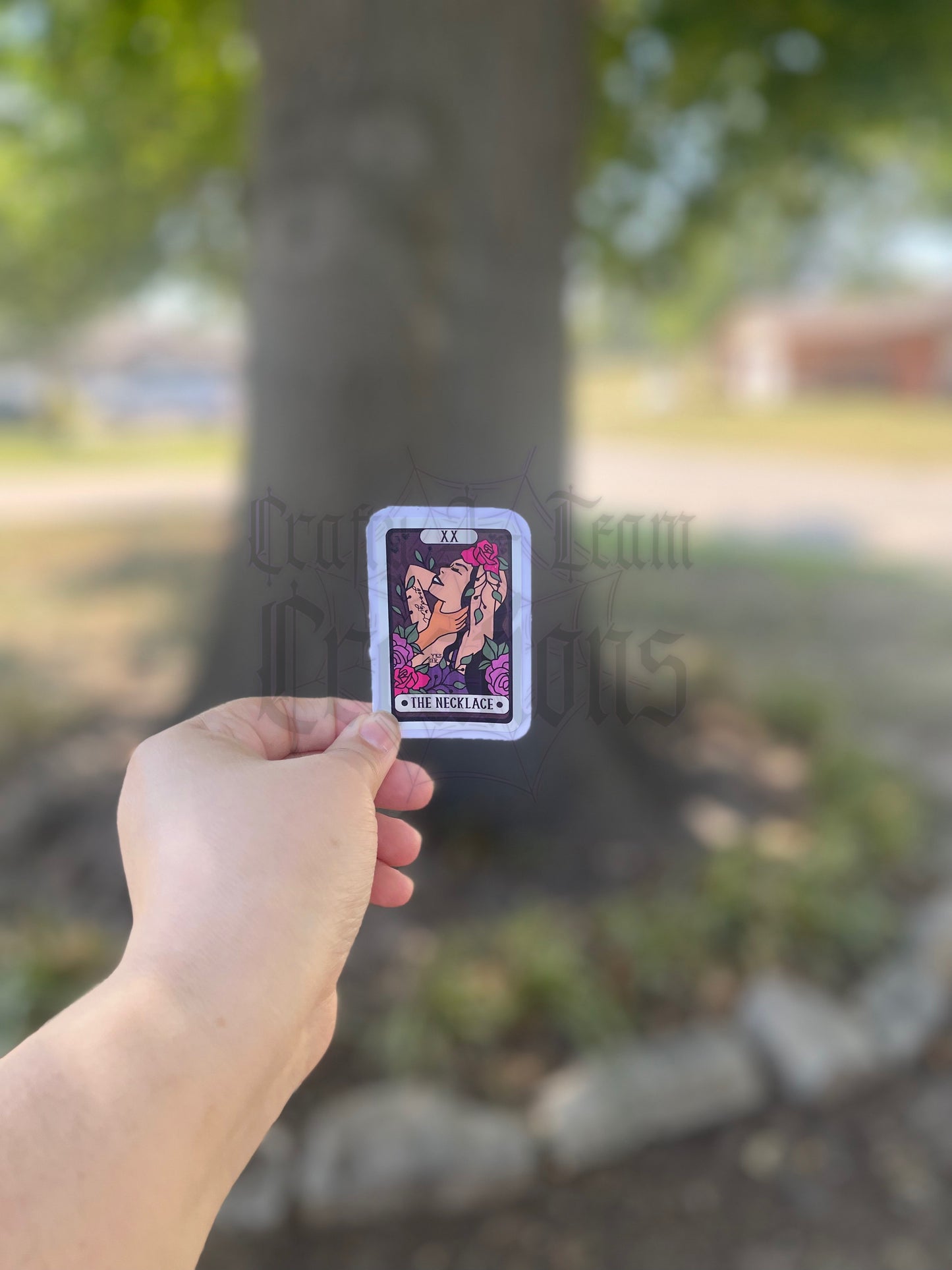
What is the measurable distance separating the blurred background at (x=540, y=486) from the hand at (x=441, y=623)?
18 centimetres

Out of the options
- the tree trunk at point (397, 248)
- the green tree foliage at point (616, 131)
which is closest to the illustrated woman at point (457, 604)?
the tree trunk at point (397, 248)

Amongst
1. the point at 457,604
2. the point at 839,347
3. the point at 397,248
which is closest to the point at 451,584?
the point at 457,604

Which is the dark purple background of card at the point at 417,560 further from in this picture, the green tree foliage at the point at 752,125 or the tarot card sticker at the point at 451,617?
the green tree foliage at the point at 752,125

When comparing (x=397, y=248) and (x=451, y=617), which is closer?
(x=451, y=617)

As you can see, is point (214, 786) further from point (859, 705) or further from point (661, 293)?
point (661, 293)

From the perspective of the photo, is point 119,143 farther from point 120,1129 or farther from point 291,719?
point 120,1129

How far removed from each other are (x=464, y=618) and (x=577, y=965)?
1.68 meters

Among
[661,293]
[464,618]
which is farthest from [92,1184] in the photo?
[661,293]

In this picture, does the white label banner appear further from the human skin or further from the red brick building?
the red brick building

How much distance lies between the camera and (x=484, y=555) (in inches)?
23.5

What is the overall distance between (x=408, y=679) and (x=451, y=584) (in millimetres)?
72

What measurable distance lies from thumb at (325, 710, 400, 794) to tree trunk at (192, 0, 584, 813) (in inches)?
19.3

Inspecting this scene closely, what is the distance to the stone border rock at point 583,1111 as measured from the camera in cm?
177

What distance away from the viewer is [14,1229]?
433 mm
